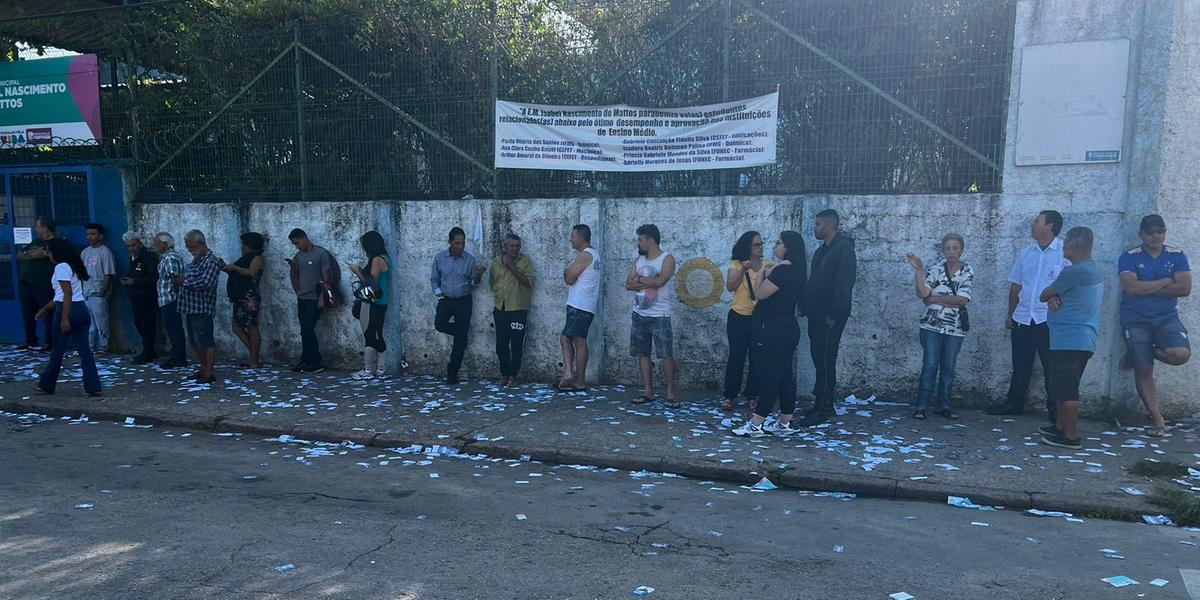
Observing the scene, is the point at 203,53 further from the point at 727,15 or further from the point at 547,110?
the point at 727,15

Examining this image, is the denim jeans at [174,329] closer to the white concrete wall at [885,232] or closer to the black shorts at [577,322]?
the white concrete wall at [885,232]

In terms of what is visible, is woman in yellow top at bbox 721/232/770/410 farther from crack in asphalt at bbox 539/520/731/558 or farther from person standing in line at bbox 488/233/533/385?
crack in asphalt at bbox 539/520/731/558

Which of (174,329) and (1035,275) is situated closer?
(1035,275)

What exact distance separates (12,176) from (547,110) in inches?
348

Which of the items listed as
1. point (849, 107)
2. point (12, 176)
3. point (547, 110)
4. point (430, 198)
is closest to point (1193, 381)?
point (849, 107)

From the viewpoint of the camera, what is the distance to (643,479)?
20.8 ft

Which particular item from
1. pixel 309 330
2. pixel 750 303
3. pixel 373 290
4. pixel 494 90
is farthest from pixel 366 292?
pixel 750 303

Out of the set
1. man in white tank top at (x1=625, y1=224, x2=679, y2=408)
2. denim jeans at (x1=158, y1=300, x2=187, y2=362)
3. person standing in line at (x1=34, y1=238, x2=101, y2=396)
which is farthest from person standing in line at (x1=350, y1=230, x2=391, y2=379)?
man in white tank top at (x1=625, y1=224, x2=679, y2=408)

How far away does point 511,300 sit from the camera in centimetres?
939

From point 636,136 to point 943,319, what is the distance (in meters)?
3.96

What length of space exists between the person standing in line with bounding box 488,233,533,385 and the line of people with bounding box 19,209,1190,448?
0.06ft

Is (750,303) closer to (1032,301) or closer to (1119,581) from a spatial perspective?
(1032,301)

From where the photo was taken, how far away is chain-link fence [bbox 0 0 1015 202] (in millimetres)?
8453

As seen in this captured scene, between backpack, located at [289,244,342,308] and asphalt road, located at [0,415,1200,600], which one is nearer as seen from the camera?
asphalt road, located at [0,415,1200,600]
